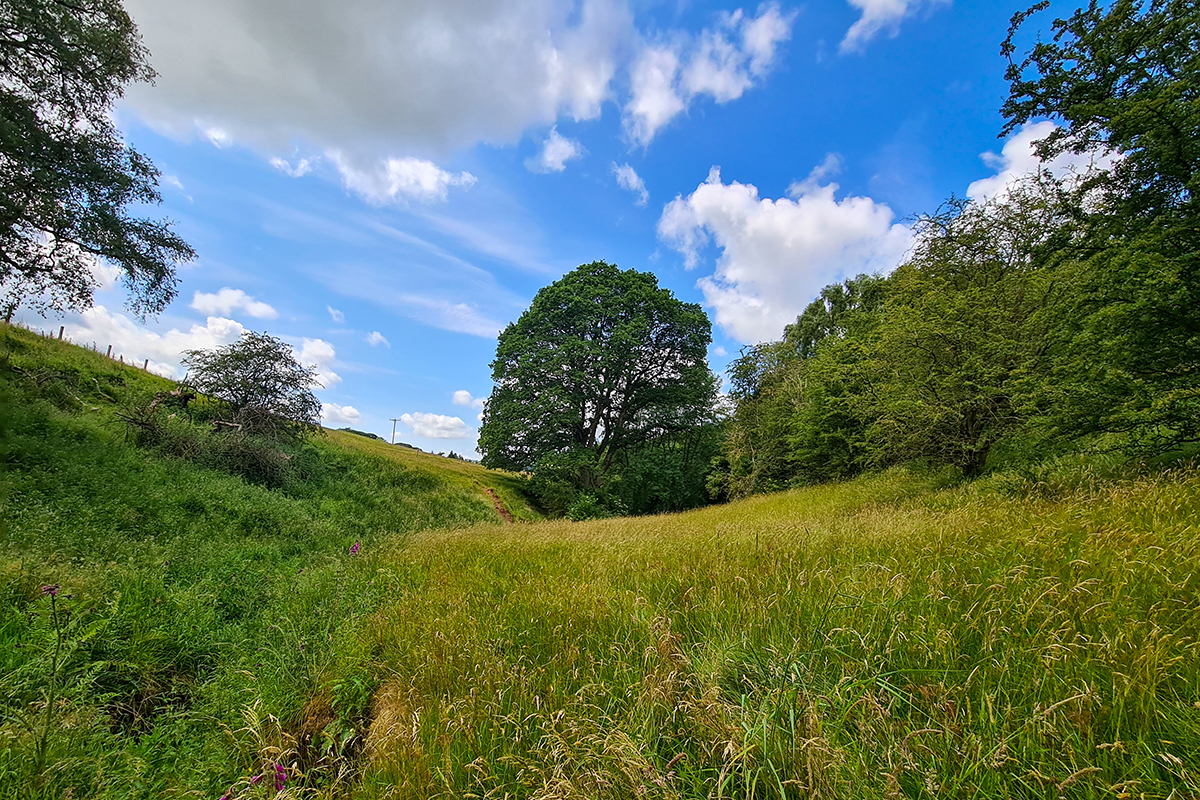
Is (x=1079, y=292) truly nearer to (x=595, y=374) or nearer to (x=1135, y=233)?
(x=1135, y=233)

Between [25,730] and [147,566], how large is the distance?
418cm

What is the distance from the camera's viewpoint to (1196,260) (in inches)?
212

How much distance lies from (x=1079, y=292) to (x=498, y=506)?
73.0 ft

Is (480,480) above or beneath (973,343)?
beneath

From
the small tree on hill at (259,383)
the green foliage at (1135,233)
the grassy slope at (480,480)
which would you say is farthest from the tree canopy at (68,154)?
the green foliage at (1135,233)

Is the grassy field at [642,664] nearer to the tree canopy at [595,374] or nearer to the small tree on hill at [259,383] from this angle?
the small tree on hill at [259,383]

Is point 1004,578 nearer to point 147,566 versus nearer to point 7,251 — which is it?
point 147,566

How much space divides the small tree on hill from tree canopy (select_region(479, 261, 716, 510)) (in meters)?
9.42

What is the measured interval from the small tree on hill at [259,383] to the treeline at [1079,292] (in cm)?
1890

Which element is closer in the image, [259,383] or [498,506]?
[259,383]

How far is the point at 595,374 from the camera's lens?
2366 cm

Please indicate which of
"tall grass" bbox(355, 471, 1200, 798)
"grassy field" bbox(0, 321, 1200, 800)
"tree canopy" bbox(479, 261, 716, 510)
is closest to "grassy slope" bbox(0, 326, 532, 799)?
"grassy field" bbox(0, 321, 1200, 800)

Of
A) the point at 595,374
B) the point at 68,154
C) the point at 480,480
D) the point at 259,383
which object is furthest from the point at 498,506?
the point at 68,154

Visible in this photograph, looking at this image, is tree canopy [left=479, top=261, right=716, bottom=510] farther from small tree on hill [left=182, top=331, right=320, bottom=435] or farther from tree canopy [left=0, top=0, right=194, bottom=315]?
tree canopy [left=0, top=0, right=194, bottom=315]
